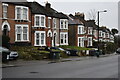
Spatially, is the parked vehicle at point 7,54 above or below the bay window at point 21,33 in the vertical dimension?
below

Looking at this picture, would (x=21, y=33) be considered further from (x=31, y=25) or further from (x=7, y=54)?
(x=7, y=54)

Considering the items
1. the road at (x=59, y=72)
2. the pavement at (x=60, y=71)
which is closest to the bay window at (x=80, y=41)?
the pavement at (x=60, y=71)

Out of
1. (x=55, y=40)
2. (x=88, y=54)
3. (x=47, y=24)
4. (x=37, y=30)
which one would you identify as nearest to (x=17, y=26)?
(x=37, y=30)

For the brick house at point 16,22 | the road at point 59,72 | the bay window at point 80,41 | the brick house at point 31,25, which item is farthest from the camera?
the bay window at point 80,41

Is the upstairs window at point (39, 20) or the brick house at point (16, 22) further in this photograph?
the upstairs window at point (39, 20)

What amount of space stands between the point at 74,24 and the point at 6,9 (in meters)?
26.7

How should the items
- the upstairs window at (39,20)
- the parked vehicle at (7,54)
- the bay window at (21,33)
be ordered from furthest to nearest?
the upstairs window at (39,20), the bay window at (21,33), the parked vehicle at (7,54)

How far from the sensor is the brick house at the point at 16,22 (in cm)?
3521

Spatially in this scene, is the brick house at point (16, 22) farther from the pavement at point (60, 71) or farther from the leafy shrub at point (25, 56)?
the pavement at point (60, 71)

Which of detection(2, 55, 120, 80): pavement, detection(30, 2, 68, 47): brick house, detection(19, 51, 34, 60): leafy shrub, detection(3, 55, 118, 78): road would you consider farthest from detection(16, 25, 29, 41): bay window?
detection(3, 55, 118, 78): road

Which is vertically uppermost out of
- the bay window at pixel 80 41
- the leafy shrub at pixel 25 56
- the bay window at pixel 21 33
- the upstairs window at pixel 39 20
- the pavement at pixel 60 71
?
the upstairs window at pixel 39 20

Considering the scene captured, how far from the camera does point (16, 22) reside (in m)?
36.8

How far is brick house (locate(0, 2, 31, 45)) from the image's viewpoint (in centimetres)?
3521

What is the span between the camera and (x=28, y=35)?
38125 millimetres
